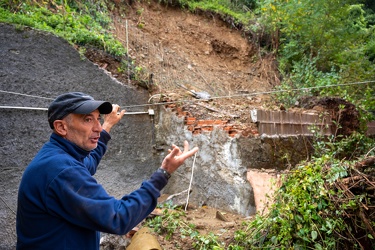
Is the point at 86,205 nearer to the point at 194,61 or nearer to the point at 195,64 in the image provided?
the point at 195,64

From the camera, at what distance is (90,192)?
1906 millimetres

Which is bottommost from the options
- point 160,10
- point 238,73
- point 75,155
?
point 238,73

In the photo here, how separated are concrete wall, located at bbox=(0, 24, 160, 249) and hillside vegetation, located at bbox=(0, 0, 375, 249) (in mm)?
361

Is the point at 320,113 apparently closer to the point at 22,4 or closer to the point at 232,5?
the point at 22,4

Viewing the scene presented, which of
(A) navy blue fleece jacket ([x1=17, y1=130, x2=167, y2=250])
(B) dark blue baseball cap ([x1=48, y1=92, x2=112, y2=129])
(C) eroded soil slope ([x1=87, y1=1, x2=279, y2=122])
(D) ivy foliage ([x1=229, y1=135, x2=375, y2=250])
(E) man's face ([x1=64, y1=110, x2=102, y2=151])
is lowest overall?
(C) eroded soil slope ([x1=87, y1=1, x2=279, y2=122])

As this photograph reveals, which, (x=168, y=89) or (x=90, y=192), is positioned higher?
(x=90, y=192)

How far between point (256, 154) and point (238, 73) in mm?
5060

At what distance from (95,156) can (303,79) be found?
7.18 meters

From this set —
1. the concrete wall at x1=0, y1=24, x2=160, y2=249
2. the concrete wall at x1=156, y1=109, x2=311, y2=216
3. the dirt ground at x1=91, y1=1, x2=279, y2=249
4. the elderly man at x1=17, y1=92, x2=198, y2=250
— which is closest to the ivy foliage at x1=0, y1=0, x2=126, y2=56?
the dirt ground at x1=91, y1=1, x2=279, y2=249

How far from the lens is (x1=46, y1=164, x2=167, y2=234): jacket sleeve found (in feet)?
6.08

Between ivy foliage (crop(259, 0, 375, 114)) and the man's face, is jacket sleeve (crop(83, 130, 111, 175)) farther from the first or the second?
ivy foliage (crop(259, 0, 375, 114))

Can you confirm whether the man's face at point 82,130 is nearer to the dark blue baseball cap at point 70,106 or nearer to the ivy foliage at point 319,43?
the dark blue baseball cap at point 70,106

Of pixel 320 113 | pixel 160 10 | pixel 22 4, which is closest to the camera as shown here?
pixel 320 113

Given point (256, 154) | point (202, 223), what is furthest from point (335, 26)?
point (202, 223)
